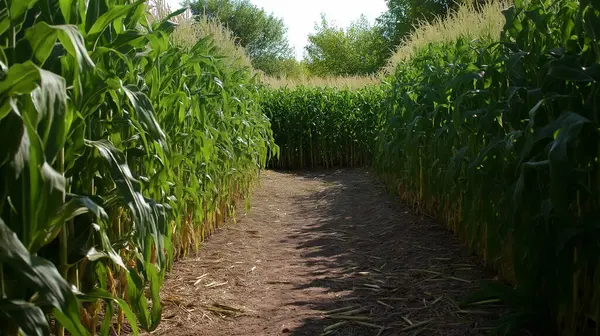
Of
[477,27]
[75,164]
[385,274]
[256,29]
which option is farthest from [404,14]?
[75,164]

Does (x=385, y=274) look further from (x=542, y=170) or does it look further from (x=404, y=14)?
(x=404, y=14)

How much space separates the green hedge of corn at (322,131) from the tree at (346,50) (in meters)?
27.6

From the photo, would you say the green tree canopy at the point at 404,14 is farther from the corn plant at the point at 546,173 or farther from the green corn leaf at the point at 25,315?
the green corn leaf at the point at 25,315

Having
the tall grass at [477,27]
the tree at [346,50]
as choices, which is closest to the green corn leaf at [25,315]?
the tall grass at [477,27]

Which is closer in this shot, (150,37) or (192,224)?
(150,37)

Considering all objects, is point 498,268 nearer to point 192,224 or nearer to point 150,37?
point 192,224

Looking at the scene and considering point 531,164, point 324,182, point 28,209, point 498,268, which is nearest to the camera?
point 28,209

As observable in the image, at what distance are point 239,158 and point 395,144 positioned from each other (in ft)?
6.43

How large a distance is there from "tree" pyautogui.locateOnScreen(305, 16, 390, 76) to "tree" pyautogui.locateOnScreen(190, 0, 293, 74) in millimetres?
3322

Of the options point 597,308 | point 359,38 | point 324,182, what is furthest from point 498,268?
point 359,38

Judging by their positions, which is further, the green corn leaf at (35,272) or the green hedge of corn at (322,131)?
the green hedge of corn at (322,131)

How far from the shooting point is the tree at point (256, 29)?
45094 millimetres

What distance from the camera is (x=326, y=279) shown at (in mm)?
4348

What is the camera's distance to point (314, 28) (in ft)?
155
